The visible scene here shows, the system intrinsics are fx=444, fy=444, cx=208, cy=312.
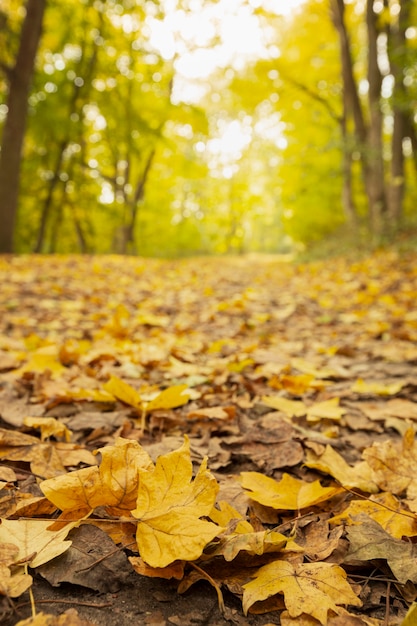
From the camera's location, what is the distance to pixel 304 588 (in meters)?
0.73

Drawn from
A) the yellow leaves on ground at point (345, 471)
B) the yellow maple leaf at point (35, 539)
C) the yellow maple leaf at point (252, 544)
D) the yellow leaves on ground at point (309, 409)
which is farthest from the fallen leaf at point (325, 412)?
the yellow maple leaf at point (35, 539)

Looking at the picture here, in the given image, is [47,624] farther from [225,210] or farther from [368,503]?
[225,210]

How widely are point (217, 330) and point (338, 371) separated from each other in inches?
53.9

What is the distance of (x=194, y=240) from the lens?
26578 millimetres

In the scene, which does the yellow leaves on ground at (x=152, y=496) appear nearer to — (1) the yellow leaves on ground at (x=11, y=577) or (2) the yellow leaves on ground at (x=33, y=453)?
(1) the yellow leaves on ground at (x=11, y=577)

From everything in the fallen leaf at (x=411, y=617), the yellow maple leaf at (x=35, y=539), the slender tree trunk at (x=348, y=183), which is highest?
the slender tree trunk at (x=348, y=183)

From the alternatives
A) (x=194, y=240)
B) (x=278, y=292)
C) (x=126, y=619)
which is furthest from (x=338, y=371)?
(x=194, y=240)

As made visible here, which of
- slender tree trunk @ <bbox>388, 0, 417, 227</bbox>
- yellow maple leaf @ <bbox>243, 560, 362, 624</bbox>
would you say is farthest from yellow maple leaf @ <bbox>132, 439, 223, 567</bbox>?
slender tree trunk @ <bbox>388, 0, 417, 227</bbox>

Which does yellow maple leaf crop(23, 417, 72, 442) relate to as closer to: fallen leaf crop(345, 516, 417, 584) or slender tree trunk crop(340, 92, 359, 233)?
fallen leaf crop(345, 516, 417, 584)

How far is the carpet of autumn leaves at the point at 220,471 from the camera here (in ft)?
2.41

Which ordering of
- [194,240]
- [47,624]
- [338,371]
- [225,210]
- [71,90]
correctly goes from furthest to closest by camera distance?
1. [225,210]
2. [194,240]
3. [71,90]
4. [338,371]
5. [47,624]

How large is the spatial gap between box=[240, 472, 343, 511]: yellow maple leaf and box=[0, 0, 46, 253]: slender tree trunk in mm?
7538

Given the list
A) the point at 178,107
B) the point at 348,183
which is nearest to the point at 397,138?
the point at 348,183

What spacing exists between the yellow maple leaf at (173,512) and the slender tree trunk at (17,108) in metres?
7.62
